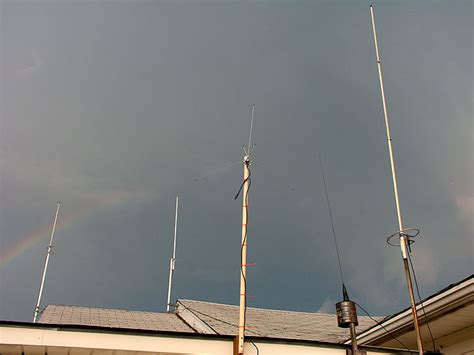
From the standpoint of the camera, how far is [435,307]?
811 centimetres

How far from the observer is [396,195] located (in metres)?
9.01

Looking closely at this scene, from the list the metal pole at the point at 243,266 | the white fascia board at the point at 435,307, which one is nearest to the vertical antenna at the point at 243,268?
the metal pole at the point at 243,266

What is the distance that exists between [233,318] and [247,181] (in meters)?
8.03

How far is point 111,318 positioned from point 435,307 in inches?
379

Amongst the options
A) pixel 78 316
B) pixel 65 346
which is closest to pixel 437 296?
pixel 65 346

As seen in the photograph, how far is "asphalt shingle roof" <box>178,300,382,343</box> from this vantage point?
41.1ft

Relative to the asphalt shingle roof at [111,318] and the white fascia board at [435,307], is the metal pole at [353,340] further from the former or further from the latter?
the asphalt shingle roof at [111,318]

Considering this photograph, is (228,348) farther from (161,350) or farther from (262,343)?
(161,350)

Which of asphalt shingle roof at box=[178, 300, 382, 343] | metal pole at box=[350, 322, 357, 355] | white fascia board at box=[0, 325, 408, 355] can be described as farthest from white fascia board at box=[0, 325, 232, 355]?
asphalt shingle roof at box=[178, 300, 382, 343]

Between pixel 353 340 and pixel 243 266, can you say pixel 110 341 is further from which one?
pixel 353 340

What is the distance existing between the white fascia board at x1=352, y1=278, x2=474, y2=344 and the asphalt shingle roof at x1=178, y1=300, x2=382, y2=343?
2.67 metres

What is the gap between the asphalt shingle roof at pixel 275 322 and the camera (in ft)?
41.1

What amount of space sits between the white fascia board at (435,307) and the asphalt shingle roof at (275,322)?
8.74 ft

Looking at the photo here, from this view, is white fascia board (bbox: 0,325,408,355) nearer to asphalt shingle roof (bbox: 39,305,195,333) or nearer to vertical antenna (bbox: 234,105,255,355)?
vertical antenna (bbox: 234,105,255,355)
